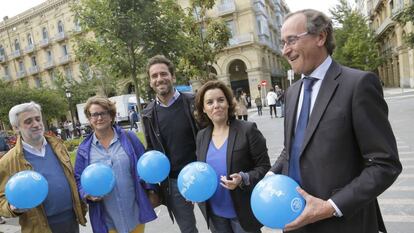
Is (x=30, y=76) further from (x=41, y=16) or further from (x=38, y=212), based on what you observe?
A: (x=38, y=212)

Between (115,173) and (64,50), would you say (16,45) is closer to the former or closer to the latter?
(64,50)

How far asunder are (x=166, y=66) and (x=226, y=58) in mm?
31610

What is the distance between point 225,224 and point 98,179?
117 cm

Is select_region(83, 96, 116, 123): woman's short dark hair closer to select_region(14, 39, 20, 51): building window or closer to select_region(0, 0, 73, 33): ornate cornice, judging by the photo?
select_region(0, 0, 73, 33): ornate cornice

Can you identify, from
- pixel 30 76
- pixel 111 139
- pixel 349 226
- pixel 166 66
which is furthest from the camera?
pixel 30 76

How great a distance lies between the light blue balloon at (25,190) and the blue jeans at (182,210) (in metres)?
1.26

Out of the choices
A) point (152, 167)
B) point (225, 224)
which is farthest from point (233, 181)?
point (152, 167)

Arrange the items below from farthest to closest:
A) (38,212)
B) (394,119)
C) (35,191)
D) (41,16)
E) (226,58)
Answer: (41,16)
(226,58)
(394,119)
(38,212)
(35,191)

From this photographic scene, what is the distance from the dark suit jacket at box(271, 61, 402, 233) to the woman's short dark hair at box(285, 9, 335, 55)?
0.46 ft

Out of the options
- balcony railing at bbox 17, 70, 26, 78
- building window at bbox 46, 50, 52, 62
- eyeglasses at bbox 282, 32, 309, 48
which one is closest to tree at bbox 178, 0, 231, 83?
eyeglasses at bbox 282, 32, 309, 48

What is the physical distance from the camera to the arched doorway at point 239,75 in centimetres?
3794

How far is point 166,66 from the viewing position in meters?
3.54

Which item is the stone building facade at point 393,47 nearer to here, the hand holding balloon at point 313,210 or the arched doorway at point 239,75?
the arched doorway at point 239,75

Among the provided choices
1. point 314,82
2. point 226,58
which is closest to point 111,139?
point 314,82
